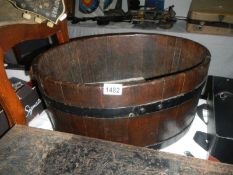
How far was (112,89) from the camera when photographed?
75 cm

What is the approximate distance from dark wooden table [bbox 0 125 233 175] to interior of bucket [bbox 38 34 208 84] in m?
0.48

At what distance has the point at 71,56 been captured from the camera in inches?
47.7

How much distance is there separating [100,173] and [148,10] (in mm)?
2304

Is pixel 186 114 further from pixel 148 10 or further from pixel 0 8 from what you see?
pixel 148 10

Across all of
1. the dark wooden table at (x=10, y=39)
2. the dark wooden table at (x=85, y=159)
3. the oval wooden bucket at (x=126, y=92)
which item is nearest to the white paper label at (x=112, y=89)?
the oval wooden bucket at (x=126, y=92)

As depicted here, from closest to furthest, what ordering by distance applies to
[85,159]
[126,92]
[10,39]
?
[85,159], [126,92], [10,39]

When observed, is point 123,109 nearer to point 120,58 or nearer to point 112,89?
point 112,89

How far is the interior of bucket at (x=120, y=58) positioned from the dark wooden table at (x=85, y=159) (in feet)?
1.58

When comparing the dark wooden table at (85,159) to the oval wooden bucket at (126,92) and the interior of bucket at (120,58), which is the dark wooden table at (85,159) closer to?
the oval wooden bucket at (126,92)

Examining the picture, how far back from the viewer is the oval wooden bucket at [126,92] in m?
0.78

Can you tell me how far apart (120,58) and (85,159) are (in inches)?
30.5

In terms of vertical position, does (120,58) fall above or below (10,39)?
below

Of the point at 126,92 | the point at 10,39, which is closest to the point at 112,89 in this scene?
the point at 126,92

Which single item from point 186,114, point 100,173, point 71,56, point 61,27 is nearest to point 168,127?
point 186,114
